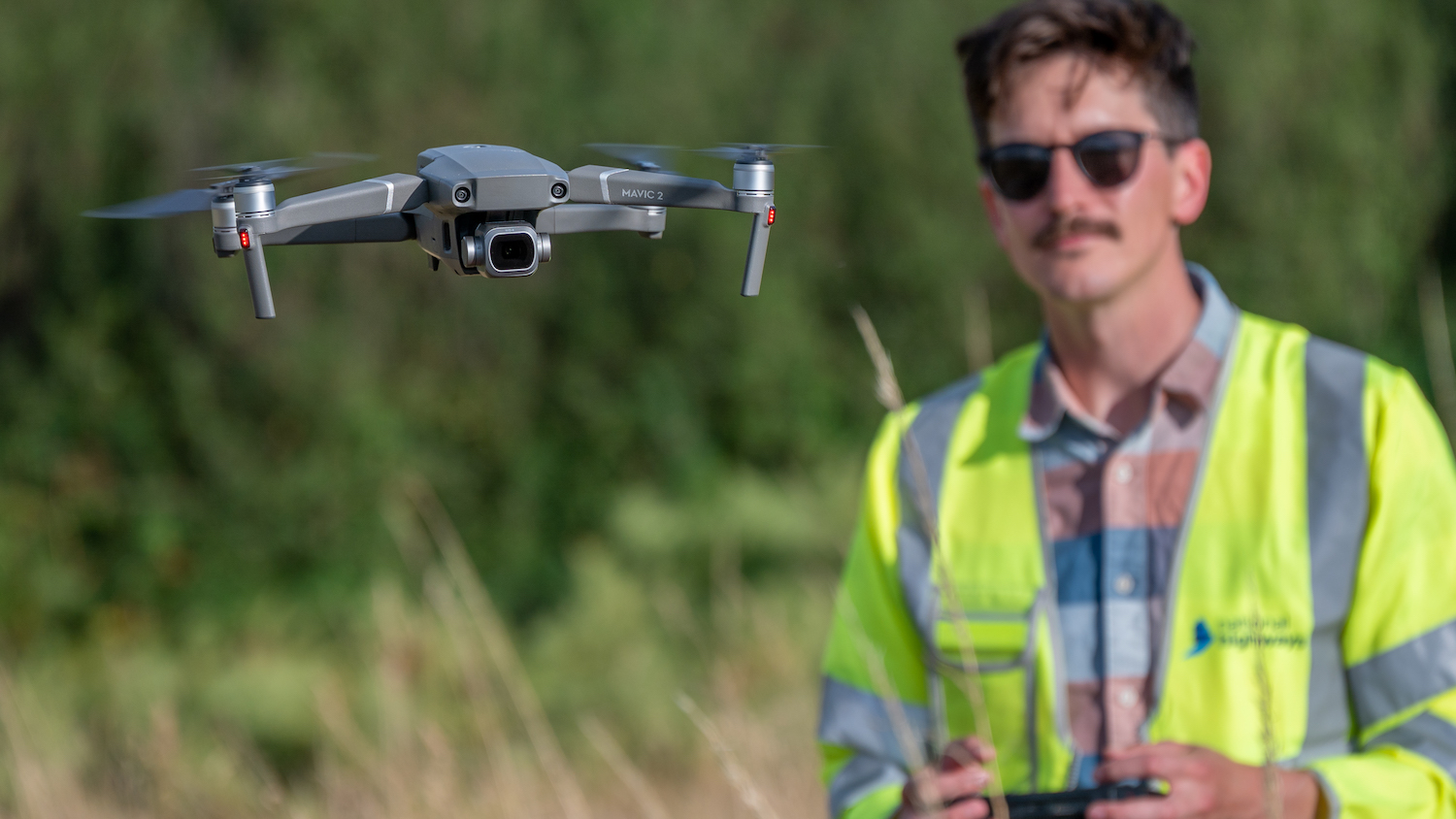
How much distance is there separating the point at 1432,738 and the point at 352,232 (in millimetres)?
1884

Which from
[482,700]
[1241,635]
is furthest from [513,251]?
[482,700]

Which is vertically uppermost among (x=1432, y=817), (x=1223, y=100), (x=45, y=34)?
(x=45, y=34)

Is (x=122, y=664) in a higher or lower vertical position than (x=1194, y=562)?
lower

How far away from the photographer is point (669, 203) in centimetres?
62

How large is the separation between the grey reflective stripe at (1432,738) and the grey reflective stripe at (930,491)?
72 centimetres

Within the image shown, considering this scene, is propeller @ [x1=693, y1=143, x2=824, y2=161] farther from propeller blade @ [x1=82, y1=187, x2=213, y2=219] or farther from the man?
the man

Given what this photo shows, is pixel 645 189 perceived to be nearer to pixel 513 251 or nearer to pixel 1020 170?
pixel 513 251

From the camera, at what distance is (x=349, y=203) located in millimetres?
596

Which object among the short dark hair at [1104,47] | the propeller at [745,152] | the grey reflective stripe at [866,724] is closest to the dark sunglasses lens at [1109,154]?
the short dark hair at [1104,47]

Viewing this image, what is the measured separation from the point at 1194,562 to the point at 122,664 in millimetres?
7894

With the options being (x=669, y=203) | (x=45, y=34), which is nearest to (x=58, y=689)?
(x=45, y=34)

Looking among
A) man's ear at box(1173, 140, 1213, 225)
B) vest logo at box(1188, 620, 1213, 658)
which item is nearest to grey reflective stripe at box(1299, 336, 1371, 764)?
vest logo at box(1188, 620, 1213, 658)

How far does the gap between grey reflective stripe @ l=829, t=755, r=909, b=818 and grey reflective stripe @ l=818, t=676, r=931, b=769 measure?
2cm

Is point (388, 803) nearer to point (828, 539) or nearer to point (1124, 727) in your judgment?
point (1124, 727)
